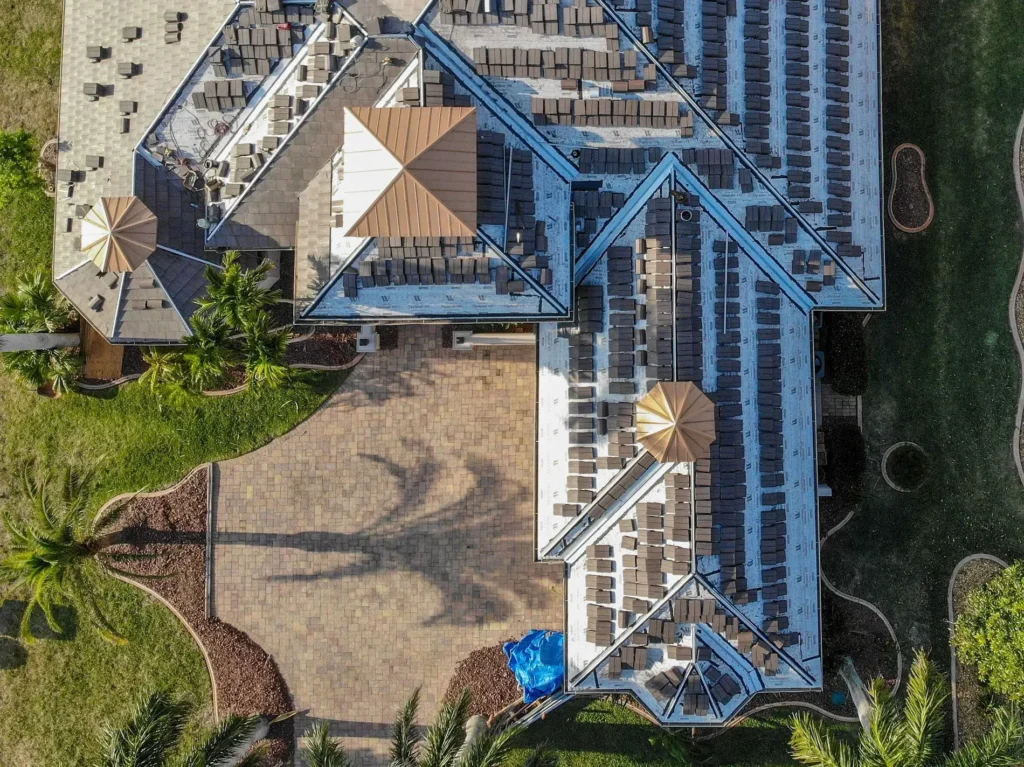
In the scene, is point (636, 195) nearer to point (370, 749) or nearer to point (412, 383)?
point (412, 383)

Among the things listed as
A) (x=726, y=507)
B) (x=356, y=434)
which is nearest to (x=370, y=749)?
(x=356, y=434)

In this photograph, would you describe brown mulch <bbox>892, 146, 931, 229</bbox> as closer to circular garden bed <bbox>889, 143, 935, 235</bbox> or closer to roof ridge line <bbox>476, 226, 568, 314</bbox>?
circular garden bed <bbox>889, 143, 935, 235</bbox>

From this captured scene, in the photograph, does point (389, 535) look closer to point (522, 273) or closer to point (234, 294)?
point (234, 294)

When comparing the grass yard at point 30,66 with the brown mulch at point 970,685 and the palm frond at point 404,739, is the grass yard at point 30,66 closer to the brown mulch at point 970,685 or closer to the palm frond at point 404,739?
the palm frond at point 404,739

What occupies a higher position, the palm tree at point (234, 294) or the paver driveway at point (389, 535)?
the palm tree at point (234, 294)

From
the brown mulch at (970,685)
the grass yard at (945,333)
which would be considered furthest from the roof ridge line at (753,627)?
the brown mulch at (970,685)

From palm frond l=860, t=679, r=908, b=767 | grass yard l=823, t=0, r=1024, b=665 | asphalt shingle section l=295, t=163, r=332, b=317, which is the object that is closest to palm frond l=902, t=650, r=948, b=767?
palm frond l=860, t=679, r=908, b=767
